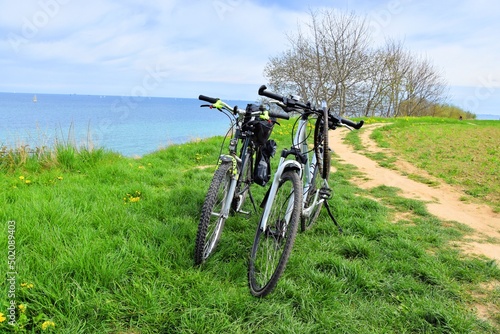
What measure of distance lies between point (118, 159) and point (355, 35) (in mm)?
21515

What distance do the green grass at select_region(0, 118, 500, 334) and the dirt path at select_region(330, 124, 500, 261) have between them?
222 mm

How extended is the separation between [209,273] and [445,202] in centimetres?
437

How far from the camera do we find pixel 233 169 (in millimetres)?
2641

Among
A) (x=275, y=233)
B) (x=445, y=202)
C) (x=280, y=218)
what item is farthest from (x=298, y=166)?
(x=445, y=202)

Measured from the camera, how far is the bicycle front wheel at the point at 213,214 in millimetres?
2365

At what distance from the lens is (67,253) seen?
2309mm

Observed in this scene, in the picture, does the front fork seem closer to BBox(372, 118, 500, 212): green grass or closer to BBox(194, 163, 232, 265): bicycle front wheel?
BBox(194, 163, 232, 265): bicycle front wheel

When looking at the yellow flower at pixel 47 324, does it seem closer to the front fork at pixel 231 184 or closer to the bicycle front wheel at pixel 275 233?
the bicycle front wheel at pixel 275 233

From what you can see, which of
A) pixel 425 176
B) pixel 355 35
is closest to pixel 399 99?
pixel 355 35

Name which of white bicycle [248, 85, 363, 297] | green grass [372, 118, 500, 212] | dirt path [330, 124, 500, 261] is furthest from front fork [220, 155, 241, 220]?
green grass [372, 118, 500, 212]

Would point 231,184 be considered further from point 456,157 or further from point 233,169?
point 456,157

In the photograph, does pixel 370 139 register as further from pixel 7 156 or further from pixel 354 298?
pixel 7 156

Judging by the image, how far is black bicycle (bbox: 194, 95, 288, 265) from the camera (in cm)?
240

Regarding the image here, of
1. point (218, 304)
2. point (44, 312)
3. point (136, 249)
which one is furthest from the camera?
point (136, 249)
